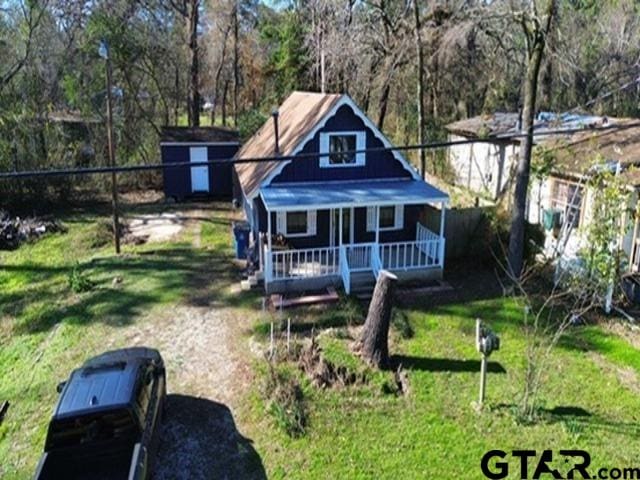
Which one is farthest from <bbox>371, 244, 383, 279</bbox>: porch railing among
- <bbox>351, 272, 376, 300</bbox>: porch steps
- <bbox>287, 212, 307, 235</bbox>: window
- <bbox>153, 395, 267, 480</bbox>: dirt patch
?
<bbox>153, 395, 267, 480</bbox>: dirt patch

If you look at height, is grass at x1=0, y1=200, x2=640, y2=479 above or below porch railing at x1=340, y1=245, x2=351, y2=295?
below

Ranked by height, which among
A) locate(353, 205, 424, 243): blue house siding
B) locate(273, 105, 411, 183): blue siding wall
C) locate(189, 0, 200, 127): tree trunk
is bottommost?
locate(353, 205, 424, 243): blue house siding

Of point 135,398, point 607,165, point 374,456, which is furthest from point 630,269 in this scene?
point 135,398

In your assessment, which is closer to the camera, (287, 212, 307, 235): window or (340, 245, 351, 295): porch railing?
(340, 245, 351, 295): porch railing

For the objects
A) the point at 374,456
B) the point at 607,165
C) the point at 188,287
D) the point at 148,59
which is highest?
the point at 148,59

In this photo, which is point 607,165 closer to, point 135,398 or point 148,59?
point 135,398

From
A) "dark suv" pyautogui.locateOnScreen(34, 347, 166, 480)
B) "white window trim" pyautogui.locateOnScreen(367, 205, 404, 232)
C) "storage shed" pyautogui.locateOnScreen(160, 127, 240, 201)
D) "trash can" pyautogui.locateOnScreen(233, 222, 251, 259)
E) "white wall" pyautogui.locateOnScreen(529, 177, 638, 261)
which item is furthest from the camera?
"storage shed" pyautogui.locateOnScreen(160, 127, 240, 201)

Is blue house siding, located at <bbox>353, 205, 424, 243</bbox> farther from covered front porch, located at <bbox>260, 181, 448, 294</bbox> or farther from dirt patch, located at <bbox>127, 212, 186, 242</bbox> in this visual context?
dirt patch, located at <bbox>127, 212, 186, 242</bbox>

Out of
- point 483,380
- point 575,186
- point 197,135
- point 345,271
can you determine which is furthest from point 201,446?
point 197,135
